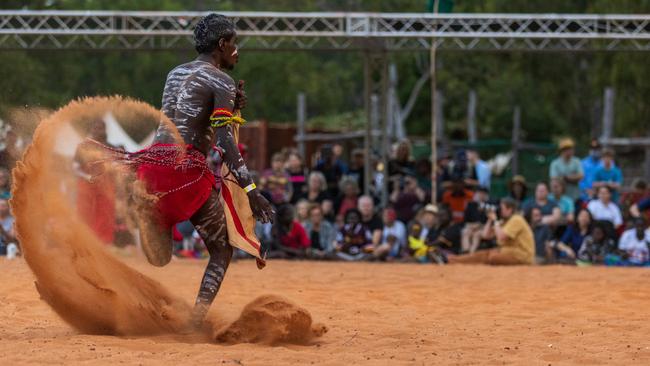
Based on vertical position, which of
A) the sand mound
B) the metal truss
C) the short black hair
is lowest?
the sand mound

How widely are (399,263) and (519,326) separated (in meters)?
7.24

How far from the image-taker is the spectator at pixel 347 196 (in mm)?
17062

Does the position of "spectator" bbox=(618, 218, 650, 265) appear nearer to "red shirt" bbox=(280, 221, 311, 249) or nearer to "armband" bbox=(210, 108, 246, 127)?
"red shirt" bbox=(280, 221, 311, 249)

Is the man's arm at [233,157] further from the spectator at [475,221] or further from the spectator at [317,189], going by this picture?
the spectator at [317,189]

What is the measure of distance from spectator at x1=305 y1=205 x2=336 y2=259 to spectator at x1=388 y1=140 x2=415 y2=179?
238 cm

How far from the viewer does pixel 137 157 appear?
722 centimetres

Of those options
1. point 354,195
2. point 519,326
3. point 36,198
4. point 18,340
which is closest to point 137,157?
point 36,198

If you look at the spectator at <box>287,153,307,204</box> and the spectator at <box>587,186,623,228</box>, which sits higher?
the spectator at <box>287,153,307,204</box>

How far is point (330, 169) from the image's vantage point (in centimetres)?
1831

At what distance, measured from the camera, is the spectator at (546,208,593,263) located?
15562 mm

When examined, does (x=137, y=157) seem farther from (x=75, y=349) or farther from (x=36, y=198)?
(x=75, y=349)

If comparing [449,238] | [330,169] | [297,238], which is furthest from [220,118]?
[330,169]

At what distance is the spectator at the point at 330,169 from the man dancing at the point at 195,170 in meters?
10.7

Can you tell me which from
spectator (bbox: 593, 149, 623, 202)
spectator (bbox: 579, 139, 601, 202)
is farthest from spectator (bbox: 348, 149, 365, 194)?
spectator (bbox: 593, 149, 623, 202)
